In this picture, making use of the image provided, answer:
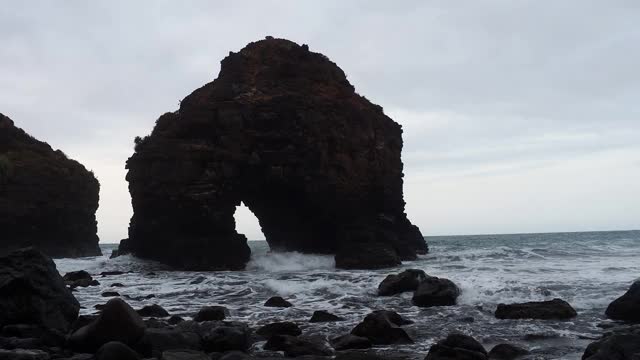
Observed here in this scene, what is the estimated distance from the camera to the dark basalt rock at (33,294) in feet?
43.2

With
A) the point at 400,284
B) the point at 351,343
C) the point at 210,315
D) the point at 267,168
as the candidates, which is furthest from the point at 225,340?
the point at 267,168

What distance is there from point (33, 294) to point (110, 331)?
3572mm

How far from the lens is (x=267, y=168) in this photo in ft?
→ 119

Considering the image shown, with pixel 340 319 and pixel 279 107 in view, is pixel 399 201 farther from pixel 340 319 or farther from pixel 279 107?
pixel 340 319

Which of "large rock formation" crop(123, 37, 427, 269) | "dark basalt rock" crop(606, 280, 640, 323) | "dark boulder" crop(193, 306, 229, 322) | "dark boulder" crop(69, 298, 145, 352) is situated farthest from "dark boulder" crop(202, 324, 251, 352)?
"large rock formation" crop(123, 37, 427, 269)

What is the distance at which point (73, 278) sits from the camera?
26250 mm

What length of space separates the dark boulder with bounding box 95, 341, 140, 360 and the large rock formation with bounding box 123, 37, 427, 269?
22919mm

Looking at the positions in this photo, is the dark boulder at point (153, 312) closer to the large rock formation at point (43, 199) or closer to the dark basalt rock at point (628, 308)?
the dark basalt rock at point (628, 308)

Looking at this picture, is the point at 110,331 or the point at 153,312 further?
the point at 153,312

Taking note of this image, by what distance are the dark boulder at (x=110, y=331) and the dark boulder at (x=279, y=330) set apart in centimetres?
303

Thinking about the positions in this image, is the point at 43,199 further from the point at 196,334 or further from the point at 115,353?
the point at 115,353

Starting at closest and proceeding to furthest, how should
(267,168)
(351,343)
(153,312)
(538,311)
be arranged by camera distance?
(351,343) → (538,311) → (153,312) → (267,168)

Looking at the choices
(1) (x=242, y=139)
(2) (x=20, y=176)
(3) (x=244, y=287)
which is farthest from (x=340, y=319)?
(2) (x=20, y=176)

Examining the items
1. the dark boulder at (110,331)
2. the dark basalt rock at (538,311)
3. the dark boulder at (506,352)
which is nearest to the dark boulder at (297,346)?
the dark boulder at (110,331)
